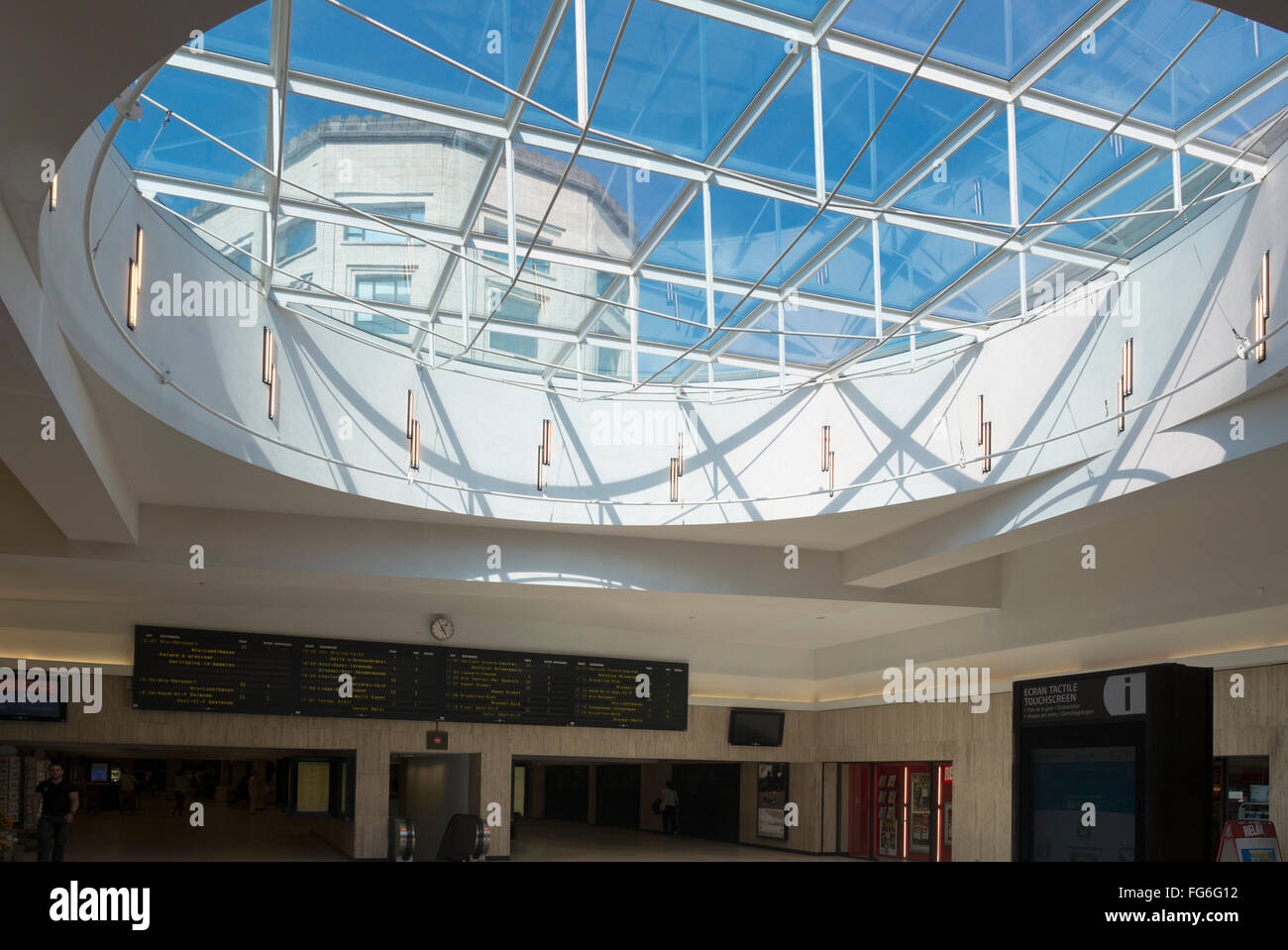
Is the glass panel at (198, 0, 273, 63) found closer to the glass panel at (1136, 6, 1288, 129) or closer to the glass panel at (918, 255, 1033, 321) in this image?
the glass panel at (1136, 6, 1288, 129)

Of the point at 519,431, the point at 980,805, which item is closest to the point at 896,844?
the point at 980,805

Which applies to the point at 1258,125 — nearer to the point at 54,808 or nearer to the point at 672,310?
the point at 672,310

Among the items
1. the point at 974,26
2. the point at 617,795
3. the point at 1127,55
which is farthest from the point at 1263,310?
the point at 617,795

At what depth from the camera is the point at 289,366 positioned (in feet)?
35.4

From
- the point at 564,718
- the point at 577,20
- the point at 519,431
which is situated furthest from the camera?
the point at 564,718

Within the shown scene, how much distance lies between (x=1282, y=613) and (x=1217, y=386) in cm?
400

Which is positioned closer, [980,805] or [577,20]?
[577,20]

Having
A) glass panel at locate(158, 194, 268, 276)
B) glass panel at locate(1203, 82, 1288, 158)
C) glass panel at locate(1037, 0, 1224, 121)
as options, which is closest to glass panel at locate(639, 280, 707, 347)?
glass panel at locate(158, 194, 268, 276)

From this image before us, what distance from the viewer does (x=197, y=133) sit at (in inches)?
342

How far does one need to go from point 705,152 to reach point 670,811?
1836 cm

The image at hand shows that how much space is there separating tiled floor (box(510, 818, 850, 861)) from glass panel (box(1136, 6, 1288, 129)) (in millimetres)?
13231

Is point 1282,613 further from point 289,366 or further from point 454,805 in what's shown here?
point 454,805
